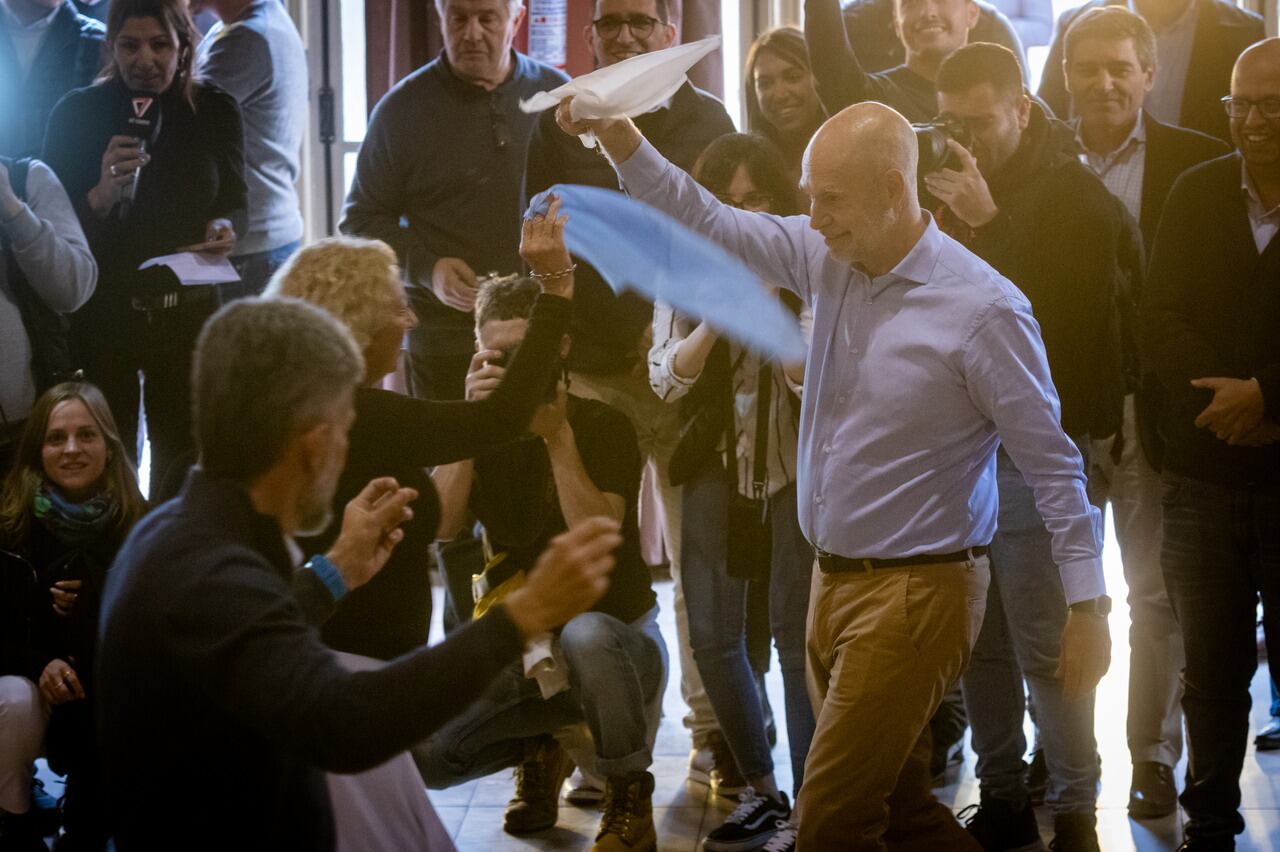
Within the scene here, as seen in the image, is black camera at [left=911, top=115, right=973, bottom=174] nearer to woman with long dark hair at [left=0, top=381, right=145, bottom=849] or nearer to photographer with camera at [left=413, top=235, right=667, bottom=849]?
photographer with camera at [left=413, top=235, right=667, bottom=849]

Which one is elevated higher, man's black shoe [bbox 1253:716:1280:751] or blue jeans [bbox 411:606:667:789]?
blue jeans [bbox 411:606:667:789]

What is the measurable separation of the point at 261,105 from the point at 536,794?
213cm

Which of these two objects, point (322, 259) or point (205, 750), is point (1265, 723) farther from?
point (205, 750)

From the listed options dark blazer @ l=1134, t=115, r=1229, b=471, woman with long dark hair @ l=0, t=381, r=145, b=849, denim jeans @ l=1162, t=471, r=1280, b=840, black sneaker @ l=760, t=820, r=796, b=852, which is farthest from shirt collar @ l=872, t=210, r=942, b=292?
woman with long dark hair @ l=0, t=381, r=145, b=849

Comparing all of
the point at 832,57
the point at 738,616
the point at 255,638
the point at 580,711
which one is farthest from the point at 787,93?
the point at 255,638

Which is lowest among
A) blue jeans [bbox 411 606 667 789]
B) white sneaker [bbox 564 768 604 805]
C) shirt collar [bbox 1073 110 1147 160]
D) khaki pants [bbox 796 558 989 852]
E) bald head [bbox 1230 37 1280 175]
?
white sneaker [bbox 564 768 604 805]

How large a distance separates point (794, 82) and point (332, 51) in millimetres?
2776

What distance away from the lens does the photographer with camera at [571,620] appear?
10.3 feet

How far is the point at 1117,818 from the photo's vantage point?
3350 mm

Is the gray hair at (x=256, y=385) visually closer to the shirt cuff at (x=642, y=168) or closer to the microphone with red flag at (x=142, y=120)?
the shirt cuff at (x=642, y=168)

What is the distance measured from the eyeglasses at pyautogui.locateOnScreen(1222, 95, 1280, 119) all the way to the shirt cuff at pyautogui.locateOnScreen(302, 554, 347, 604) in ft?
6.42

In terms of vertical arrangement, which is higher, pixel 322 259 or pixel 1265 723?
pixel 322 259

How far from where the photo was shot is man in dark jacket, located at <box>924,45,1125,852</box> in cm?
303

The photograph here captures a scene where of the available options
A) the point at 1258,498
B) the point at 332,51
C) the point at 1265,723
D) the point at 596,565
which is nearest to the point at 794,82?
the point at 1258,498
